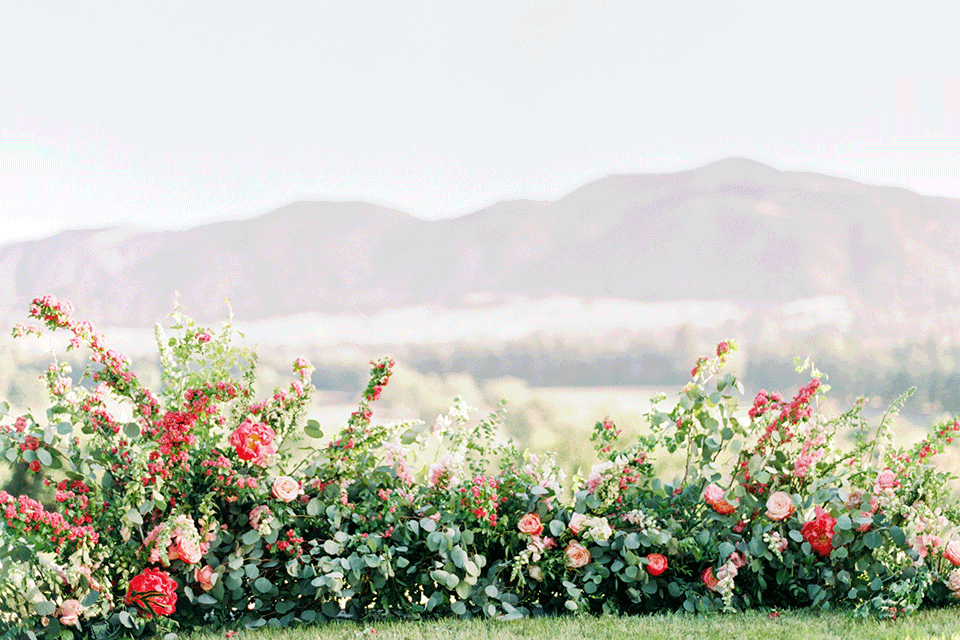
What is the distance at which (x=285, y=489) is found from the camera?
2.54 metres

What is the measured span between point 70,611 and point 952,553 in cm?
296

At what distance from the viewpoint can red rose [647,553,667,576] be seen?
2609mm

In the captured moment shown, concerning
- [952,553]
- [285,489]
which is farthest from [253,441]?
[952,553]

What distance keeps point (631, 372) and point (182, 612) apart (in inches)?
149

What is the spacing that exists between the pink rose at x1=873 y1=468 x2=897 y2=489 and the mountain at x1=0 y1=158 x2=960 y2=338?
4.37 meters

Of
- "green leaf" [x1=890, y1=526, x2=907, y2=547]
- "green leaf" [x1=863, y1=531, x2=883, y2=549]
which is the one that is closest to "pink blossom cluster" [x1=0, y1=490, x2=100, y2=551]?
"green leaf" [x1=863, y1=531, x2=883, y2=549]

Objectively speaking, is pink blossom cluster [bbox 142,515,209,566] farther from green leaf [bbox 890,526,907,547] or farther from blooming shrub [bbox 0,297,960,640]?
green leaf [bbox 890,526,907,547]

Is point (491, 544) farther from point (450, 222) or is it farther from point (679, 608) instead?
point (450, 222)

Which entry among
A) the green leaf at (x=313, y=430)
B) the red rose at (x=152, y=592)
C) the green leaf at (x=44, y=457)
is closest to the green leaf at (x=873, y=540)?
the green leaf at (x=313, y=430)

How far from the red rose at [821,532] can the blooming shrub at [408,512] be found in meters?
0.01

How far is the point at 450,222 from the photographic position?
887 cm

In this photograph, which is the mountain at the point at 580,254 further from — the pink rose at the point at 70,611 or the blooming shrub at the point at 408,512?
the pink rose at the point at 70,611

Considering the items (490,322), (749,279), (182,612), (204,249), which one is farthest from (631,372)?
(204,249)

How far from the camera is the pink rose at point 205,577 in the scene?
8.20 feet
